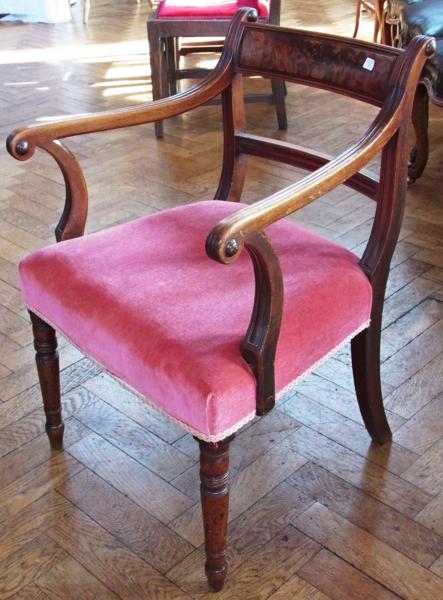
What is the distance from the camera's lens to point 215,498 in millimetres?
1090

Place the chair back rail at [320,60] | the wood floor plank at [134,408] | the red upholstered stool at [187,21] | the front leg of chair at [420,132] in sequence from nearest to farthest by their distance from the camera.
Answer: the chair back rail at [320,60], the wood floor plank at [134,408], the front leg of chair at [420,132], the red upholstered stool at [187,21]

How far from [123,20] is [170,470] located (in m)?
3.77

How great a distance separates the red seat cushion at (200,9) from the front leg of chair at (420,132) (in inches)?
28.0

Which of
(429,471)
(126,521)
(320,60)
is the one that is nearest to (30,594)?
(126,521)

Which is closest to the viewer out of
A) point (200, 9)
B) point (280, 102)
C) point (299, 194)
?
point (299, 194)

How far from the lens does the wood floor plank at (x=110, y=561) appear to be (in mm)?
1192

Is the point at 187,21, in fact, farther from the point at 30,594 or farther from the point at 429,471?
the point at 30,594

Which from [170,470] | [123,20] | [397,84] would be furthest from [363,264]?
[123,20]

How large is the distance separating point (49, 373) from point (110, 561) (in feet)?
1.04

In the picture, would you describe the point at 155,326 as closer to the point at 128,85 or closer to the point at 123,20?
the point at 128,85

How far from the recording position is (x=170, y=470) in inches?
Result: 55.6

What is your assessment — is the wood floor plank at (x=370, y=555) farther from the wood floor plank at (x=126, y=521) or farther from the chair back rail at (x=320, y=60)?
the chair back rail at (x=320, y=60)

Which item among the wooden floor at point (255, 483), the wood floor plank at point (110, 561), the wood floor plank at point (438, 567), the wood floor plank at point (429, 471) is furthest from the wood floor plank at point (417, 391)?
the wood floor plank at point (110, 561)

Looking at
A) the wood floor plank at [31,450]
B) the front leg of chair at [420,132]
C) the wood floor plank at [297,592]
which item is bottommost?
the wood floor plank at [31,450]
